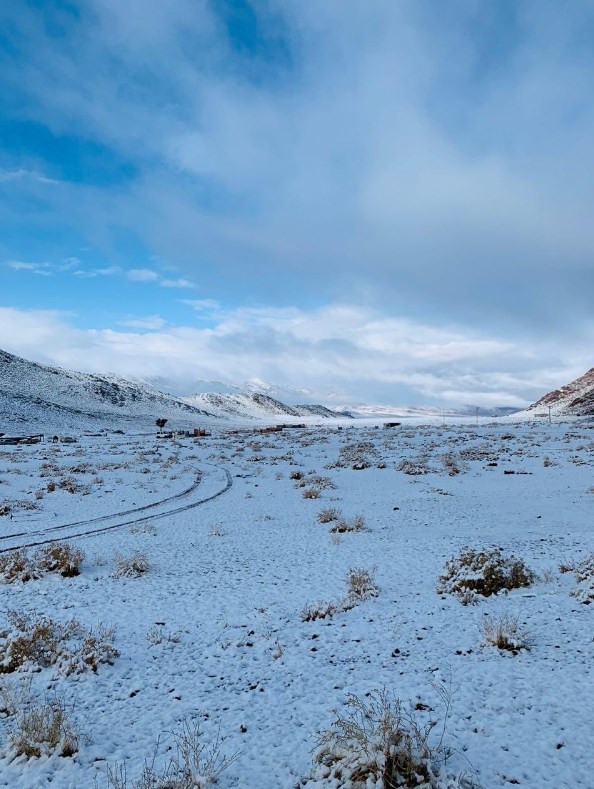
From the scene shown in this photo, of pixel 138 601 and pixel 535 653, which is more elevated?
pixel 535 653

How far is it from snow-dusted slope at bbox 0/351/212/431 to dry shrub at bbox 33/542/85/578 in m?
66.9

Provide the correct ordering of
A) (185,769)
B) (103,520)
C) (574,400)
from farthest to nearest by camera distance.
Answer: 1. (574,400)
2. (103,520)
3. (185,769)

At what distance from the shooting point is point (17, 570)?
867 centimetres

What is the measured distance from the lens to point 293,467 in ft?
89.1

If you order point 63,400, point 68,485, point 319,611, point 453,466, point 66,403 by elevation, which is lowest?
point 68,485

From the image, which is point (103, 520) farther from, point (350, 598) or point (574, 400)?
point (574, 400)

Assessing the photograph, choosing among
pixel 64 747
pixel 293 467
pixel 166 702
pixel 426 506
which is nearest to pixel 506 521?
pixel 426 506

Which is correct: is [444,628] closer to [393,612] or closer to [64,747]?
[393,612]

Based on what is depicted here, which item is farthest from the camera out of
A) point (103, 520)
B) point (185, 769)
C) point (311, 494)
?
point (311, 494)

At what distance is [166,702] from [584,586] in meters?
5.81

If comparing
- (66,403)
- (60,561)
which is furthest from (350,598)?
(66,403)

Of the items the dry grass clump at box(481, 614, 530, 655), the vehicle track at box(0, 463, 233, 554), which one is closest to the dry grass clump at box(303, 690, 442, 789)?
the dry grass clump at box(481, 614, 530, 655)

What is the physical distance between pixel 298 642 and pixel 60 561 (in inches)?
210

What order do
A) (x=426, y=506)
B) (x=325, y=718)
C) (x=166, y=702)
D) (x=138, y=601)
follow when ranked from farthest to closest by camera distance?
(x=426, y=506) → (x=138, y=601) → (x=166, y=702) → (x=325, y=718)
